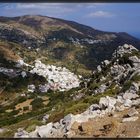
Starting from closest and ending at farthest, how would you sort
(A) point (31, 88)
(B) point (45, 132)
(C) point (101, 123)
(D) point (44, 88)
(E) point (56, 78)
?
(B) point (45, 132)
(C) point (101, 123)
(D) point (44, 88)
(A) point (31, 88)
(E) point (56, 78)

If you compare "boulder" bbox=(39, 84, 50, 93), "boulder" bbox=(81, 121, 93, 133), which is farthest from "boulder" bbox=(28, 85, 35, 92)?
"boulder" bbox=(81, 121, 93, 133)

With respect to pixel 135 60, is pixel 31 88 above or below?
below

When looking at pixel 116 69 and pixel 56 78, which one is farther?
pixel 56 78

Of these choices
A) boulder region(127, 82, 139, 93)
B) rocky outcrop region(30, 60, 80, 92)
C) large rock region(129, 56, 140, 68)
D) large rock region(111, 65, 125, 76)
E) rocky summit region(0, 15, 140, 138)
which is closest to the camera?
rocky summit region(0, 15, 140, 138)

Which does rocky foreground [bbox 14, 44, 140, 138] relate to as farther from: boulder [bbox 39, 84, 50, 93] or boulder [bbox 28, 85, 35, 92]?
boulder [bbox 28, 85, 35, 92]

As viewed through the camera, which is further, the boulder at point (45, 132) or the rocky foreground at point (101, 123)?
the boulder at point (45, 132)

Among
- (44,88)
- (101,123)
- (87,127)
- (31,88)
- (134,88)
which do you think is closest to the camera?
(87,127)

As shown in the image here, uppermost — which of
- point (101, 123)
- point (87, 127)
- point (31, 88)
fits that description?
A: point (87, 127)

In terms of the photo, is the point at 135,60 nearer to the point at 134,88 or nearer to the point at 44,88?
the point at 134,88

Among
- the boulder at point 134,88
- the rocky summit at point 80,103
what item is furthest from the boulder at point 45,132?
the boulder at point 134,88

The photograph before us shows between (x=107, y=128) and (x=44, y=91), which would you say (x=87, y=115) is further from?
(x=44, y=91)

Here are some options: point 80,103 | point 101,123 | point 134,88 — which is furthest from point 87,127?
point 80,103

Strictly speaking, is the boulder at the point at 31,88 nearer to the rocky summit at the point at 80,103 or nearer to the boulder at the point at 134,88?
the rocky summit at the point at 80,103
